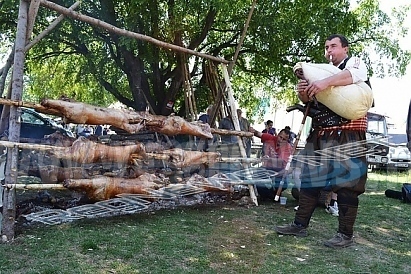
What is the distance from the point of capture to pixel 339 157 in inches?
155

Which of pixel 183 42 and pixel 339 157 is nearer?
pixel 339 157

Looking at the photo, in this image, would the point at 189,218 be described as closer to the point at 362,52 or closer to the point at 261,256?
the point at 261,256

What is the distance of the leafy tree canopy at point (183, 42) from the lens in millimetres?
9461

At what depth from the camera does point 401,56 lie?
11.8 m

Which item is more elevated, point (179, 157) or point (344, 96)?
point (344, 96)

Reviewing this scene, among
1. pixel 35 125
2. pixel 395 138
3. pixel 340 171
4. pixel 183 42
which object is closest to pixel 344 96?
pixel 340 171

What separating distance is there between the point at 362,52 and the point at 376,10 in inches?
53.8

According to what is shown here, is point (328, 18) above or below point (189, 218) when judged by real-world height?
above

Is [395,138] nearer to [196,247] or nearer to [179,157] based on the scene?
[179,157]

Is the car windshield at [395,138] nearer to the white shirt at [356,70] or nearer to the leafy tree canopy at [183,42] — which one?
the white shirt at [356,70]

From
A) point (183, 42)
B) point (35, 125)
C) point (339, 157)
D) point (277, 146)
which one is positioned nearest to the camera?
point (339, 157)

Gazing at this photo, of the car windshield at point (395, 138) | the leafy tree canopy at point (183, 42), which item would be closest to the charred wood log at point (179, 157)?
the car windshield at point (395, 138)

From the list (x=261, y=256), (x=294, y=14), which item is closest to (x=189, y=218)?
(x=261, y=256)

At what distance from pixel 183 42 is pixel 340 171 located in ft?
25.0
